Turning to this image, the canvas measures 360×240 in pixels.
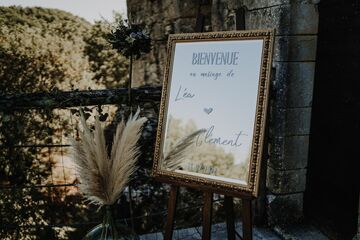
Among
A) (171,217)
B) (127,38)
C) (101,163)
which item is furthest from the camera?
(127,38)

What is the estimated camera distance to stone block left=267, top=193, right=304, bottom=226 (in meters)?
2.70

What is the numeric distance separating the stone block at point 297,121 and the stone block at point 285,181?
0.98 ft

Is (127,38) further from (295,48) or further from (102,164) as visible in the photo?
(295,48)

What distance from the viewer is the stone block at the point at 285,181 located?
8.71 ft

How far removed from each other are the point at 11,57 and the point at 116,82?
3516 millimetres

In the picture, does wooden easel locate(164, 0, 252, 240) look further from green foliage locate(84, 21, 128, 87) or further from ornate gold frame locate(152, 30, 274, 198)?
green foliage locate(84, 21, 128, 87)

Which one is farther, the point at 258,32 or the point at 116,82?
the point at 116,82

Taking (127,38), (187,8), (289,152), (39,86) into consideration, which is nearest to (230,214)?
(289,152)

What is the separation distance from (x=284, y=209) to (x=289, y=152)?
45cm

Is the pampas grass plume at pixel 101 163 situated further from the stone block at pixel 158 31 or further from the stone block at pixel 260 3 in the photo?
the stone block at pixel 158 31

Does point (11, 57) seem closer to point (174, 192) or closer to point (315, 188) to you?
point (174, 192)

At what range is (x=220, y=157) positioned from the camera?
1.95 metres

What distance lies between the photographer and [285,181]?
2664 mm

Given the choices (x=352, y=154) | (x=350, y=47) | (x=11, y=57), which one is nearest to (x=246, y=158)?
(x=352, y=154)
